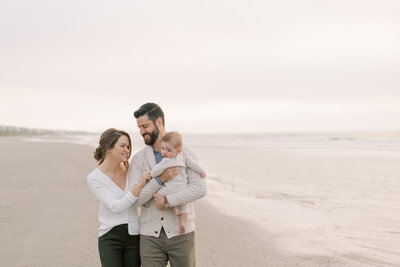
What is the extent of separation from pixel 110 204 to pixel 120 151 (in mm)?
519

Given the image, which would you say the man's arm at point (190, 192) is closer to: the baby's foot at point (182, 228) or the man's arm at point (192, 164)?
the man's arm at point (192, 164)

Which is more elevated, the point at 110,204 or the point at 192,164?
the point at 192,164

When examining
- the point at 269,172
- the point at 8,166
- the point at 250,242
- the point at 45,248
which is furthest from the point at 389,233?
the point at 8,166

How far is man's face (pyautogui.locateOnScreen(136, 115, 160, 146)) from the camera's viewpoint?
3352 mm

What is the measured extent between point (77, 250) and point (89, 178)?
109 inches

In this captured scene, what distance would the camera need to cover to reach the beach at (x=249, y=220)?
5.65 meters

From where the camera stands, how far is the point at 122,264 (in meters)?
3.54

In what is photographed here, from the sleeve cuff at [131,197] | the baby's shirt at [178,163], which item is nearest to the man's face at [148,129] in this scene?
the baby's shirt at [178,163]

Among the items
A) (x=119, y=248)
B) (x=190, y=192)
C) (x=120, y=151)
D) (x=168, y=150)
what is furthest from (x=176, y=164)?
(x=119, y=248)

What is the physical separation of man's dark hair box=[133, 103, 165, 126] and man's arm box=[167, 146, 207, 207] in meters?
0.60

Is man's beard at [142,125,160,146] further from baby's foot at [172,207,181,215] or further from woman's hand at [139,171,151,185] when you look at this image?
baby's foot at [172,207,181,215]

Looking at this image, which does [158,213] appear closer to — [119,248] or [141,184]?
[141,184]

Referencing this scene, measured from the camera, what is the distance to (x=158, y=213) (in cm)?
337

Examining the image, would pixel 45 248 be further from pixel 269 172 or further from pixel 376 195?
pixel 269 172
